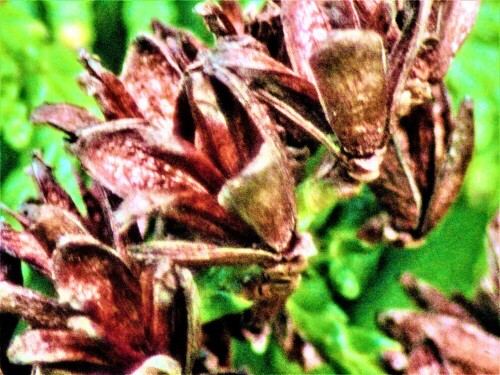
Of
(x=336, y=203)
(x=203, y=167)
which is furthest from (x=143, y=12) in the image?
(x=203, y=167)

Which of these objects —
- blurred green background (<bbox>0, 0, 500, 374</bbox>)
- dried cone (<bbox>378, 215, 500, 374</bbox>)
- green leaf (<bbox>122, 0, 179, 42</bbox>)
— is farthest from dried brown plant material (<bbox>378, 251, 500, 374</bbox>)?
green leaf (<bbox>122, 0, 179, 42</bbox>)

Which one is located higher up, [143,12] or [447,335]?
[143,12]

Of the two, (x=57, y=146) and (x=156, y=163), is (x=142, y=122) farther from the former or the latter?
(x=57, y=146)

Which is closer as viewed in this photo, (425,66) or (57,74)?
(425,66)

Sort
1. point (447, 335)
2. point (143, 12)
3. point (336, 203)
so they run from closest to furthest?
point (447, 335)
point (336, 203)
point (143, 12)

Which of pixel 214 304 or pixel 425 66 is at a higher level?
pixel 425 66

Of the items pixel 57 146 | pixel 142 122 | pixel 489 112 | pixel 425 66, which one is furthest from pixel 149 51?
pixel 489 112

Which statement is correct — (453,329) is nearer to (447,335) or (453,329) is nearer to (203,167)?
(447,335)
